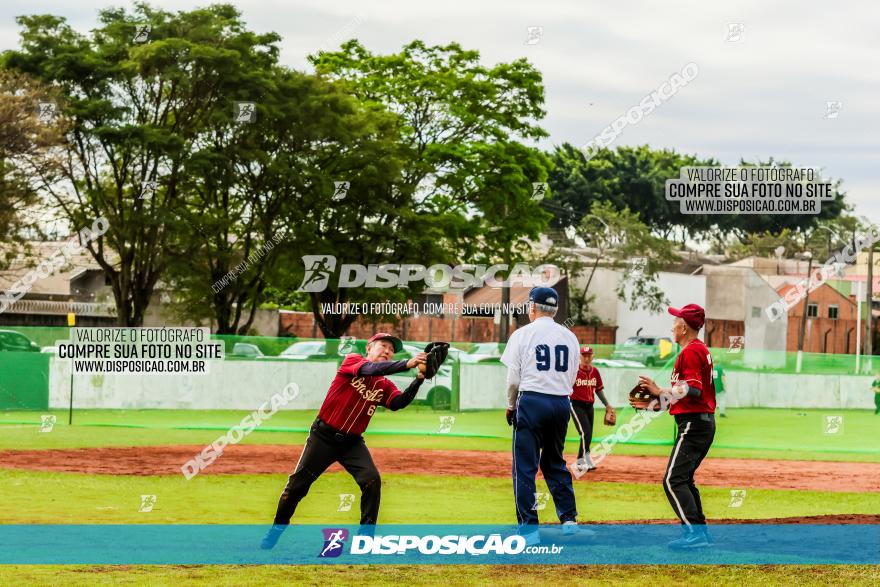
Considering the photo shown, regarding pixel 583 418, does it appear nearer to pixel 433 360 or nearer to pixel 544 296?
pixel 544 296

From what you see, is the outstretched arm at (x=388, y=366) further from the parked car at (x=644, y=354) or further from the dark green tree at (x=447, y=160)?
the dark green tree at (x=447, y=160)

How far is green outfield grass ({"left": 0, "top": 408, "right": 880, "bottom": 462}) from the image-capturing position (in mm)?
24922

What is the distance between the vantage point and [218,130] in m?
41.5

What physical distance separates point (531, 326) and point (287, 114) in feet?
111

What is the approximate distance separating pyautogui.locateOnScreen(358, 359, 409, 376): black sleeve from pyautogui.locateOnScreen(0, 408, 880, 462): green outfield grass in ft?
48.7

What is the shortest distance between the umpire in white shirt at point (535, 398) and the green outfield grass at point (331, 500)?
3.21m

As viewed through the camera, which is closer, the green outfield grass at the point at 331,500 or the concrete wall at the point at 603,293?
the green outfield grass at the point at 331,500

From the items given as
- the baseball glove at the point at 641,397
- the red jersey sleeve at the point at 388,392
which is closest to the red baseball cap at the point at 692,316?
the baseball glove at the point at 641,397

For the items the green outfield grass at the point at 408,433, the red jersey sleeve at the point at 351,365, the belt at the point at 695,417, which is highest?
the red jersey sleeve at the point at 351,365

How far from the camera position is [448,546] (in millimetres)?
9547

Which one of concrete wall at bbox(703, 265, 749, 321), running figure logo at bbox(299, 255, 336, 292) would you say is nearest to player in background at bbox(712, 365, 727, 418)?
running figure logo at bbox(299, 255, 336, 292)

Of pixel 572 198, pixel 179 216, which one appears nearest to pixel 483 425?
pixel 179 216

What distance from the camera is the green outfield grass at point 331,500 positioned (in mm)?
12969

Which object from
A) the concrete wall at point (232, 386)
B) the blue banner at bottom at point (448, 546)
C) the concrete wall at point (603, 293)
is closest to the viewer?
the blue banner at bottom at point (448, 546)
